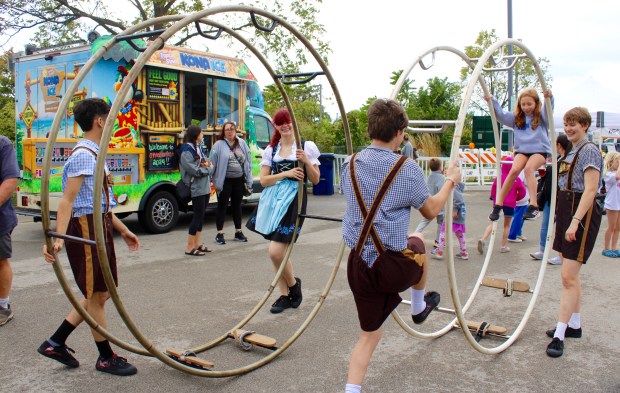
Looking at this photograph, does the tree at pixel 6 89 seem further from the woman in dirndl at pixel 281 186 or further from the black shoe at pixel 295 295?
the black shoe at pixel 295 295

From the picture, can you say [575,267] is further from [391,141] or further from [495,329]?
A: [391,141]

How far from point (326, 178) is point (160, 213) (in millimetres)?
8105

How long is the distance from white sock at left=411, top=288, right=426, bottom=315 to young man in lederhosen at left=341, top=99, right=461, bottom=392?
0.56 metres

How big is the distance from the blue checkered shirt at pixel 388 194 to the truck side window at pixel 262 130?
30.3 feet

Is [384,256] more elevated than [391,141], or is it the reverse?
A: [391,141]

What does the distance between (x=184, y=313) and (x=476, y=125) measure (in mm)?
13920

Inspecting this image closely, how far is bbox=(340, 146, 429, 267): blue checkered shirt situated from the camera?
303cm

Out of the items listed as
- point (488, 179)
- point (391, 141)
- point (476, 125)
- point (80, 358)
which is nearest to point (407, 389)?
point (391, 141)

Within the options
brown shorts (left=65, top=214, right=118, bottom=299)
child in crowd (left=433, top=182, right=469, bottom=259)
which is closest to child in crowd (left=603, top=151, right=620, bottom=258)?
child in crowd (left=433, top=182, right=469, bottom=259)

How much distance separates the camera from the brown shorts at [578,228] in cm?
453

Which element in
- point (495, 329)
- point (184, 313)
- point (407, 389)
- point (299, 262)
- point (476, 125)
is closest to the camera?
point (407, 389)

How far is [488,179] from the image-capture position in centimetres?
2048

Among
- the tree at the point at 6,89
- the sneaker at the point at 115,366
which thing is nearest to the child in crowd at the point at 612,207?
the sneaker at the point at 115,366

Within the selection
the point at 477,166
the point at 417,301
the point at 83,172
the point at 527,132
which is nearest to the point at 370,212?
the point at 417,301
